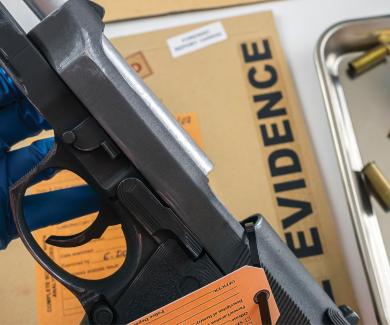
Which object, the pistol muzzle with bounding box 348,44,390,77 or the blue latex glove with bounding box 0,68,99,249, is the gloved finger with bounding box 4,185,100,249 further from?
the pistol muzzle with bounding box 348,44,390,77

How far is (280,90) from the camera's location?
2.05ft

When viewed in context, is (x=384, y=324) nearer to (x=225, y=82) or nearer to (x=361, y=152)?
(x=361, y=152)

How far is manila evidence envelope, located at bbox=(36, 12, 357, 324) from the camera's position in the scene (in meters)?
0.54

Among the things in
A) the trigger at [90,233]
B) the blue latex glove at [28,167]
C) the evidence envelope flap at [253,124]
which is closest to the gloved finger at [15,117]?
the blue latex glove at [28,167]

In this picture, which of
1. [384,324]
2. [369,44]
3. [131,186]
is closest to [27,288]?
[131,186]

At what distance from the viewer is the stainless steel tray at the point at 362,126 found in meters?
0.55

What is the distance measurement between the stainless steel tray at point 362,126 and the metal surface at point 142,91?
0.27 meters

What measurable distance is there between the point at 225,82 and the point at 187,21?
103mm

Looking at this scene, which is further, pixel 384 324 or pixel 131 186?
pixel 384 324

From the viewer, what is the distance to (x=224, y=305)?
1.09 feet

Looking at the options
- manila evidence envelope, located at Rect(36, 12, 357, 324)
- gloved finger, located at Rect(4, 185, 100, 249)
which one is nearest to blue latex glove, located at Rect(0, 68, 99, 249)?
gloved finger, located at Rect(4, 185, 100, 249)

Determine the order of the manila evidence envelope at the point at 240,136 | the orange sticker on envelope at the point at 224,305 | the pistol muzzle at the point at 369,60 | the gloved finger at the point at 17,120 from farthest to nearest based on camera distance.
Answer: the pistol muzzle at the point at 369,60 < the manila evidence envelope at the point at 240,136 < the gloved finger at the point at 17,120 < the orange sticker on envelope at the point at 224,305

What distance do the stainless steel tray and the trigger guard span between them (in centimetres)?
29

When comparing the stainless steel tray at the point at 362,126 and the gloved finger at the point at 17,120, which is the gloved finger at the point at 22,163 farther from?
the stainless steel tray at the point at 362,126
